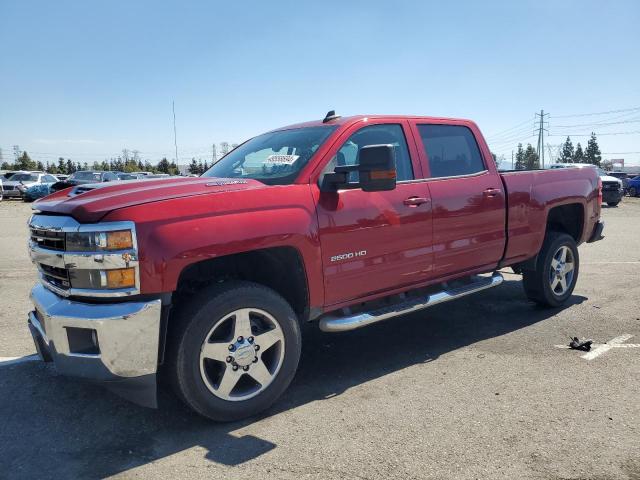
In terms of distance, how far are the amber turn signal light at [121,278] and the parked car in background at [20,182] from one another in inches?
1139

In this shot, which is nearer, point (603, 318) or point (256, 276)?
point (256, 276)

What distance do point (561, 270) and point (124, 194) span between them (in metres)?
4.71

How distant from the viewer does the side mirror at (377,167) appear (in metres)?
3.41

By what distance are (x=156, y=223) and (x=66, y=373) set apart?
1.02m

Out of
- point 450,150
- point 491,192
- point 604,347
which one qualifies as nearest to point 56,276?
point 450,150

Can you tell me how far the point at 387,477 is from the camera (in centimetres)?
264

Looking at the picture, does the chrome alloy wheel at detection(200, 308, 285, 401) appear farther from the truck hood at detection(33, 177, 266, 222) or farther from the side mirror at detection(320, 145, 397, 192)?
the side mirror at detection(320, 145, 397, 192)

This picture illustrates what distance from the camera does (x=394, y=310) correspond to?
400cm

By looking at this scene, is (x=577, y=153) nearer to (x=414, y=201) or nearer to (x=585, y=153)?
(x=585, y=153)

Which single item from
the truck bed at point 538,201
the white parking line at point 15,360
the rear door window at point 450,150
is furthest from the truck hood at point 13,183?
the truck bed at point 538,201

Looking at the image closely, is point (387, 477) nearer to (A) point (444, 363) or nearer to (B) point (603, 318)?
(A) point (444, 363)

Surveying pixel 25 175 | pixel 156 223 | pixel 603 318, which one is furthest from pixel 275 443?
pixel 25 175

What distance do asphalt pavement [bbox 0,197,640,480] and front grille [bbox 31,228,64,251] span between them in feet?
3.76

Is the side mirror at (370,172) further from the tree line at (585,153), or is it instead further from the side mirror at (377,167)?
the tree line at (585,153)
